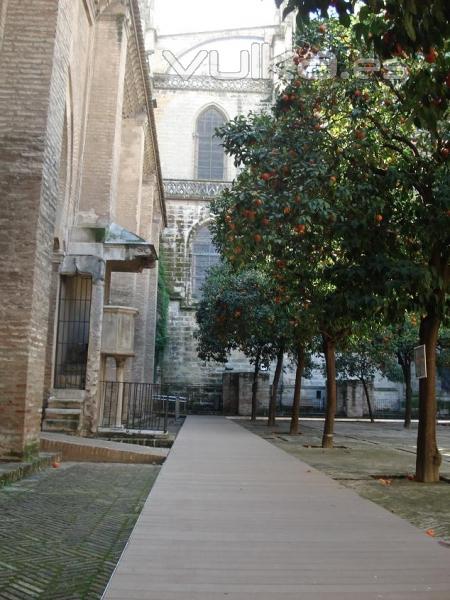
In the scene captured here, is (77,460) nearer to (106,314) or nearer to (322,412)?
(106,314)

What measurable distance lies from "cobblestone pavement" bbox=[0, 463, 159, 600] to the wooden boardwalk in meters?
0.22

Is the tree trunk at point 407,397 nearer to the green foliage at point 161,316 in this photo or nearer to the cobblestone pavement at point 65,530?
the green foliage at point 161,316

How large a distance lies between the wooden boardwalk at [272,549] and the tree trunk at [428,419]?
2204mm

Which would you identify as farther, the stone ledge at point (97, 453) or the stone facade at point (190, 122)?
the stone facade at point (190, 122)

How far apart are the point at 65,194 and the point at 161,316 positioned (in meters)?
17.5

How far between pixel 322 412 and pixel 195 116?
16.9m

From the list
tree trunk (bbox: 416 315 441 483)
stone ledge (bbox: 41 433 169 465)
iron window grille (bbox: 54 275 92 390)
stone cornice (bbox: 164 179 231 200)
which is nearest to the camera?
tree trunk (bbox: 416 315 441 483)

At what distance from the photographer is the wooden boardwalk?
330 cm

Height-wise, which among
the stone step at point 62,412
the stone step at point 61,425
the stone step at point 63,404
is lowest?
the stone step at point 61,425

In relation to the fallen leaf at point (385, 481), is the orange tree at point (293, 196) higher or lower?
higher

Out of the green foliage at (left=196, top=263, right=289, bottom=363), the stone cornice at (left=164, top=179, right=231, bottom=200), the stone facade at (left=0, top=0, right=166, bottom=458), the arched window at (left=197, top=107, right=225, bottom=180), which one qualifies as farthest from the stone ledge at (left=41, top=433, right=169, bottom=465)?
the arched window at (left=197, top=107, right=225, bottom=180)

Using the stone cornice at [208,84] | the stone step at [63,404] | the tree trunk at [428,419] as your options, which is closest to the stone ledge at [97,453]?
the stone step at [63,404]

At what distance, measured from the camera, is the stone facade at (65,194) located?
7.94 metres

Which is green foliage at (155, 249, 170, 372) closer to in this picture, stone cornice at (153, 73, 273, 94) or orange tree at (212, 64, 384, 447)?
stone cornice at (153, 73, 273, 94)
